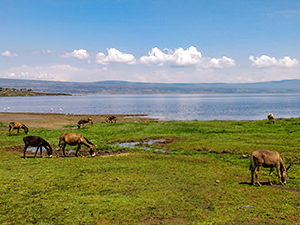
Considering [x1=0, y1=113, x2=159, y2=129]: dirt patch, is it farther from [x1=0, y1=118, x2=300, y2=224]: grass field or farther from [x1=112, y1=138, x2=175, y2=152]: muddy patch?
[x1=0, y1=118, x2=300, y2=224]: grass field

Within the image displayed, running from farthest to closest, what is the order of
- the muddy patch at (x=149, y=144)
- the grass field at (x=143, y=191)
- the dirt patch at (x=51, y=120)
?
the dirt patch at (x=51, y=120), the muddy patch at (x=149, y=144), the grass field at (x=143, y=191)

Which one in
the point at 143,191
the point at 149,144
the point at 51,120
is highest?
the point at 143,191

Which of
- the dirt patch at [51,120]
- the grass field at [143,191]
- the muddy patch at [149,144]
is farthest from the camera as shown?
the dirt patch at [51,120]

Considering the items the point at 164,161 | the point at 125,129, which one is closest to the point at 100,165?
the point at 164,161

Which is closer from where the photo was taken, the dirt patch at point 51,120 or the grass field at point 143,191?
the grass field at point 143,191

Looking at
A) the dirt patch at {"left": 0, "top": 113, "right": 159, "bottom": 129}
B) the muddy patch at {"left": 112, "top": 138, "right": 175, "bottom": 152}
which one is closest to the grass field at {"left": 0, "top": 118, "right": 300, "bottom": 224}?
the muddy patch at {"left": 112, "top": 138, "right": 175, "bottom": 152}

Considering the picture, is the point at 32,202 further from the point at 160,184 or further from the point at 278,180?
the point at 278,180

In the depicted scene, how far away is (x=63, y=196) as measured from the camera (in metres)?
11.9

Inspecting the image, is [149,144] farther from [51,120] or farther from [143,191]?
[51,120]

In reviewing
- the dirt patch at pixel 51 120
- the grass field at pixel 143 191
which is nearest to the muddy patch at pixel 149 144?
the grass field at pixel 143 191

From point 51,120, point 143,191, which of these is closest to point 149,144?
point 143,191

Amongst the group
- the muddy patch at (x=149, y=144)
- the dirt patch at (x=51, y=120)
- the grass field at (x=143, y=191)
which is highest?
the grass field at (x=143, y=191)

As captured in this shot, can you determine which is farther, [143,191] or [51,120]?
[51,120]

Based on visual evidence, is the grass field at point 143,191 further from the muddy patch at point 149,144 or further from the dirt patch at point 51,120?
the dirt patch at point 51,120
